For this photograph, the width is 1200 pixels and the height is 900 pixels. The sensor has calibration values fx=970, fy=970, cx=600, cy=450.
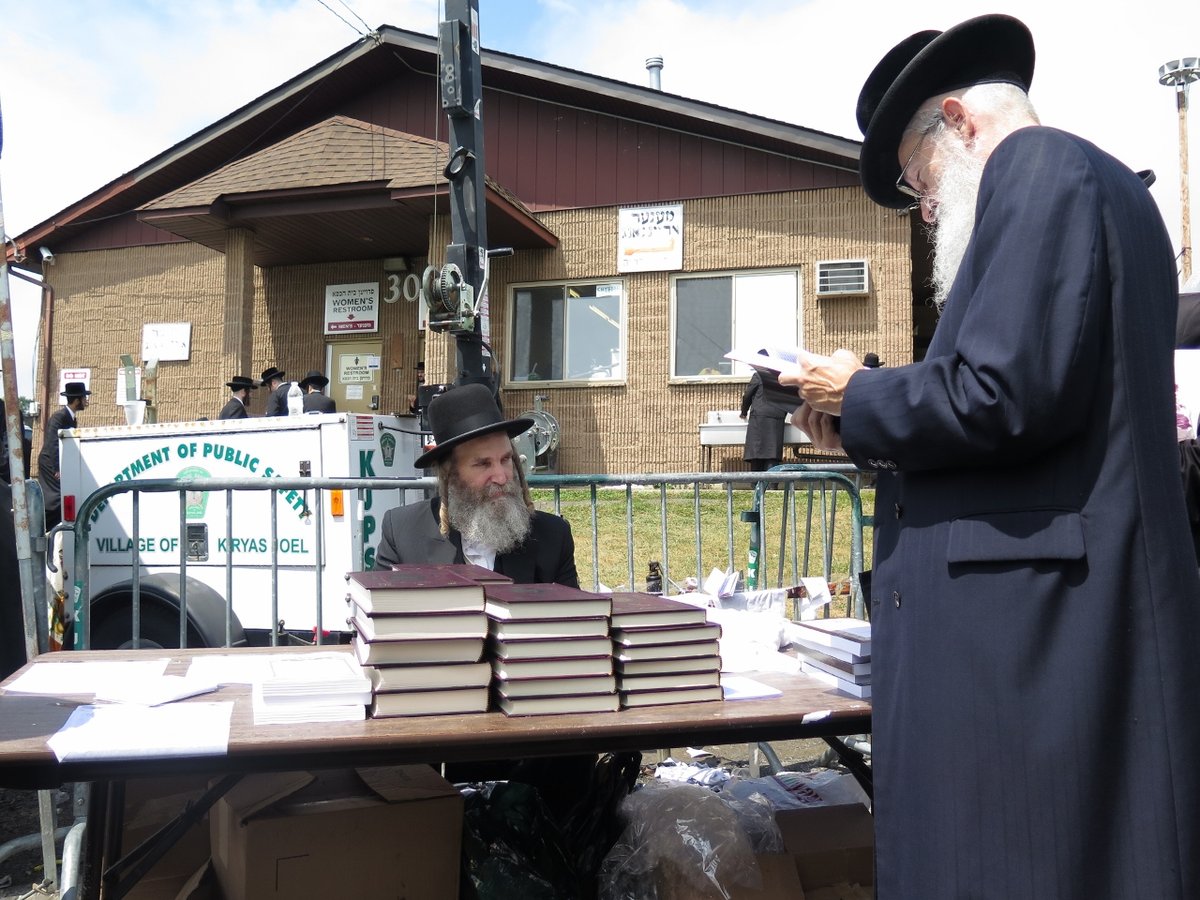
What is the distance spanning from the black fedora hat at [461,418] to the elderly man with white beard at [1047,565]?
2138mm

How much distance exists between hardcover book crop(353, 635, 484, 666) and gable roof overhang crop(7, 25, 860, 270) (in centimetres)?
1222

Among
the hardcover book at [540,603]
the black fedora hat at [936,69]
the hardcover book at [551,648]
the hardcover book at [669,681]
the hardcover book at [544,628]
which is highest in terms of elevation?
the black fedora hat at [936,69]

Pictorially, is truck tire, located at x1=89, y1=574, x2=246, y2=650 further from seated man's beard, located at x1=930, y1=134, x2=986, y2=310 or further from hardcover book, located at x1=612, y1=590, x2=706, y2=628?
seated man's beard, located at x1=930, y1=134, x2=986, y2=310

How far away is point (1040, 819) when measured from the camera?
5.30 feet

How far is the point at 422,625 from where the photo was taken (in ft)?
6.59

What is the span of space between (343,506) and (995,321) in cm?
486

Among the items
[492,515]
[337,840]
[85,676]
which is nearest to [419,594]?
[337,840]

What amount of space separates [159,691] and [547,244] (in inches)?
508

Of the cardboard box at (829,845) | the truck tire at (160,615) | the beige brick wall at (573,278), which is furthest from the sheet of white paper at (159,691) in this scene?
the beige brick wall at (573,278)

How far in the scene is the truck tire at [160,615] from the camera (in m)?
5.20

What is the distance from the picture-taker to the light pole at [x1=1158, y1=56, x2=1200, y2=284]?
21.1 meters

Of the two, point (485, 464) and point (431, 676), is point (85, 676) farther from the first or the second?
point (485, 464)

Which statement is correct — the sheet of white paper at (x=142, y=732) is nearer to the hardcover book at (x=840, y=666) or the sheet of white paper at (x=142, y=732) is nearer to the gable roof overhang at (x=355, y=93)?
the hardcover book at (x=840, y=666)

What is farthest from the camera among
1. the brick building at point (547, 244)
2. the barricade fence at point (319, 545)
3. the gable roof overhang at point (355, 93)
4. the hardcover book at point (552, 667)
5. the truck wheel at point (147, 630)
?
the gable roof overhang at point (355, 93)
